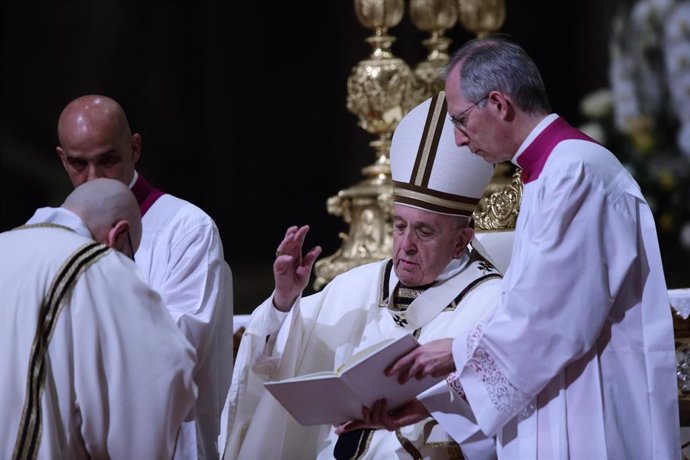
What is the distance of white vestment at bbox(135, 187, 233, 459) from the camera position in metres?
4.88

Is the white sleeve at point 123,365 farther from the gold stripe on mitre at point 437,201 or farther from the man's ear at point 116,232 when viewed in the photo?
the gold stripe on mitre at point 437,201

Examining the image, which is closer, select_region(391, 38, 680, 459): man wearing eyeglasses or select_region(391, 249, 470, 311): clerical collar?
select_region(391, 38, 680, 459): man wearing eyeglasses

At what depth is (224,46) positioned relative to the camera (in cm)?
969

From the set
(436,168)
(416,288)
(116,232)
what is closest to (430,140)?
(436,168)

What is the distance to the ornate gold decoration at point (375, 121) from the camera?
717 cm

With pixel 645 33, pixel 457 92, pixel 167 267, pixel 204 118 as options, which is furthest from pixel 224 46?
pixel 457 92

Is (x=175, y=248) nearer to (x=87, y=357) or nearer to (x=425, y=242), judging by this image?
(x=425, y=242)

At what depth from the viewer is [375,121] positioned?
24.0ft

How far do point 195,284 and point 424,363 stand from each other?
111 cm

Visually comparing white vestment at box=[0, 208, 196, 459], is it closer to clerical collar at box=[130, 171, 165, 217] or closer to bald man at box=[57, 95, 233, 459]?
bald man at box=[57, 95, 233, 459]

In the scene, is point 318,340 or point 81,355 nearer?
point 81,355

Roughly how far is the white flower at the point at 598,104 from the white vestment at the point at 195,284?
4.76 meters

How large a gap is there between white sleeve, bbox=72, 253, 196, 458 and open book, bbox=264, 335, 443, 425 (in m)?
0.49

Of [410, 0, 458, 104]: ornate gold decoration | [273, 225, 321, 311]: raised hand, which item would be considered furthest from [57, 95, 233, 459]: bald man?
[410, 0, 458, 104]: ornate gold decoration
